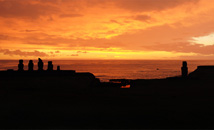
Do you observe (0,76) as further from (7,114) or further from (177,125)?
(177,125)

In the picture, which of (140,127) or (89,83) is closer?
(140,127)

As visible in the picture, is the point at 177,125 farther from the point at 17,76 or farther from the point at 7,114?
the point at 17,76

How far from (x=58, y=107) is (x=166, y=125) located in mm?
6657

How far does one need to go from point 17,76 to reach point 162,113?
20.1m

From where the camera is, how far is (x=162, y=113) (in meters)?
10.4

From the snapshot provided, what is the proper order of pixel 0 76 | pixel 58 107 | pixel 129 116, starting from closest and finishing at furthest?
pixel 129 116 → pixel 58 107 → pixel 0 76

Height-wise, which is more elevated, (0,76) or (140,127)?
(0,76)

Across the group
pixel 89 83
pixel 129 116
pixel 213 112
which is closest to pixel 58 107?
pixel 129 116

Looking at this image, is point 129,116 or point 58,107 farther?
point 58,107

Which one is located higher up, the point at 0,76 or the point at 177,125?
the point at 0,76

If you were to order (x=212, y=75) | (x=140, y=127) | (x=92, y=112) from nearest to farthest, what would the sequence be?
1. (x=140, y=127)
2. (x=92, y=112)
3. (x=212, y=75)

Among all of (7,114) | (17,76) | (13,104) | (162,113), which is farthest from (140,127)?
(17,76)

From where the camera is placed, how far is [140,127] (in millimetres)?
8336

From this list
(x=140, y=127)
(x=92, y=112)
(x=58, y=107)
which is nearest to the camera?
(x=140, y=127)
